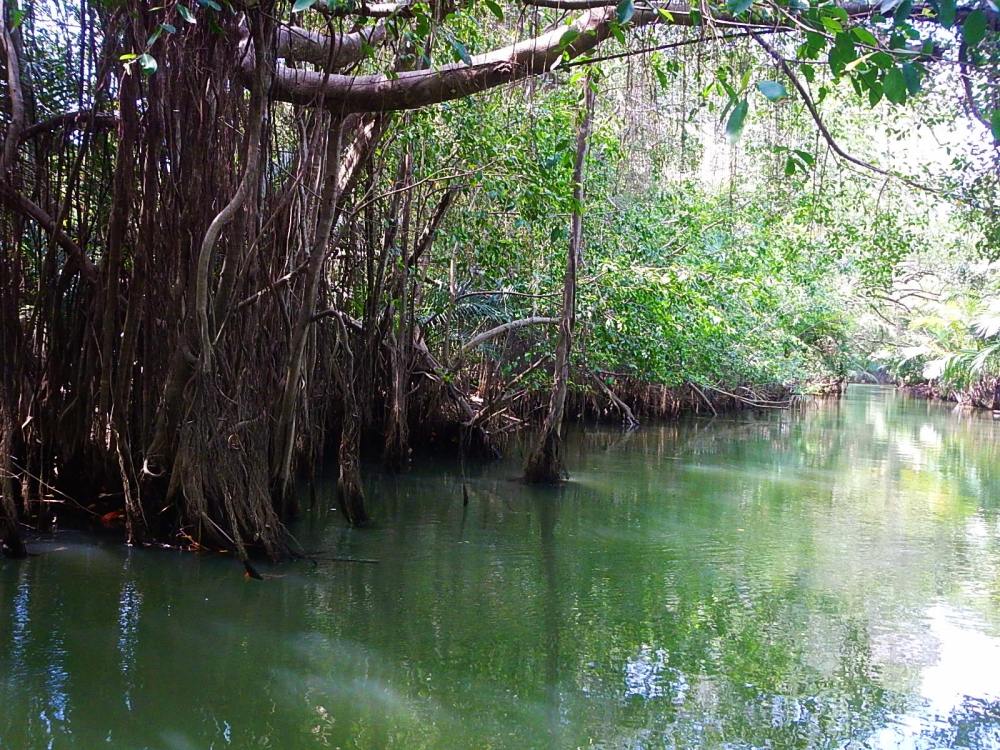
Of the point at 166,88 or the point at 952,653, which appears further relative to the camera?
the point at 166,88

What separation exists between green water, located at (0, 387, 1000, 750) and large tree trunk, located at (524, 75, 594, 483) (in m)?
1.12

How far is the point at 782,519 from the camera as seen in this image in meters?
7.67

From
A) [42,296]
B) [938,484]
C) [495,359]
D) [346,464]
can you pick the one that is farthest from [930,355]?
[42,296]

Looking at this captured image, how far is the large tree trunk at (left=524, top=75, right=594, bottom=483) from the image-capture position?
7832 millimetres

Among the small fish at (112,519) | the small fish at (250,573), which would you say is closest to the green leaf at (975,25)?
the small fish at (250,573)

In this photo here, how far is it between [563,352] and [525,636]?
14.3ft

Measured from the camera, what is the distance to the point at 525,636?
427 centimetres

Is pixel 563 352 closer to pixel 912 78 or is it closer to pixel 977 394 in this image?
pixel 912 78

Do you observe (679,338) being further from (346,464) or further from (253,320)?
(253,320)

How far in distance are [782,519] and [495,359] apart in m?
4.31

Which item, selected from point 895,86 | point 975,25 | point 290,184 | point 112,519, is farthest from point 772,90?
point 112,519

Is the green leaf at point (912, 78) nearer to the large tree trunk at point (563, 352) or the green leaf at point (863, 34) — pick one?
the green leaf at point (863, 34)

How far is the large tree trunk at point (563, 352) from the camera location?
7832 mm

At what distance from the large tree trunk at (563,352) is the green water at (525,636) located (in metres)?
1.12
